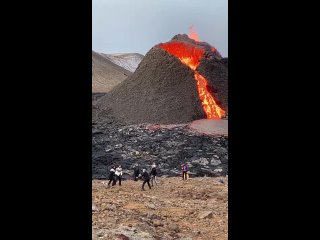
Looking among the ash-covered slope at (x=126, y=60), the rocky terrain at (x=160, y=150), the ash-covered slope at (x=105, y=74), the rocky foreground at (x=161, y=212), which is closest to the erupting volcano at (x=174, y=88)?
the rocky terrain at (x=160, y=150)

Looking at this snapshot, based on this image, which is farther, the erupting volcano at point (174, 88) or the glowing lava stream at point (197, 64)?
the glowing lava stream at point (197, 64)

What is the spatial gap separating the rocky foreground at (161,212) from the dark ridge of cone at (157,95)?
14.9 meters

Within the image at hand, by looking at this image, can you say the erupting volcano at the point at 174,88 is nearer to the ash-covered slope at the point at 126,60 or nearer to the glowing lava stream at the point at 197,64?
the glowing lava stream at the point at 197,64

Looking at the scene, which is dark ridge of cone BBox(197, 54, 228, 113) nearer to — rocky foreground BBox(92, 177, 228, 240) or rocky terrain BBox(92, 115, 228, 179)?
rocky terrain BBox(92, 115, 228, 179)

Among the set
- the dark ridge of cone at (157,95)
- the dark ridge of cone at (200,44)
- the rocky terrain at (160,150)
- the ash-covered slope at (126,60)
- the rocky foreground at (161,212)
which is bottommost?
the rocky foreground at (161,212)

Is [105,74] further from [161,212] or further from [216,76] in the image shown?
[161,212]

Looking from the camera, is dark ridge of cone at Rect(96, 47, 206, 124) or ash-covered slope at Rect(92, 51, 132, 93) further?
ash-covered slope at Rect(92, 51, 132, 93)

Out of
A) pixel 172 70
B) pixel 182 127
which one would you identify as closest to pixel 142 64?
pixel 172 70

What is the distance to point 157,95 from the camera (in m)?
34.5

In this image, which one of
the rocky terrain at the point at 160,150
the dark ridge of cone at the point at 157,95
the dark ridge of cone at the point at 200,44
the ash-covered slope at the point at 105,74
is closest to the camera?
the rocky terrain at the point at 160,150

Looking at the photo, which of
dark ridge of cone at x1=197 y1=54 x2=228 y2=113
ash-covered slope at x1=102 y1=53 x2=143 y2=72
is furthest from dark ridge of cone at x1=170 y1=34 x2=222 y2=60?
ash-covered slope at x1=102 y1=53 x2=143 y2=72

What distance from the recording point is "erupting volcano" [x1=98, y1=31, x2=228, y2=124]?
32.4 metres

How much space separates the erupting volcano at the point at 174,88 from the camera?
32406 mm
